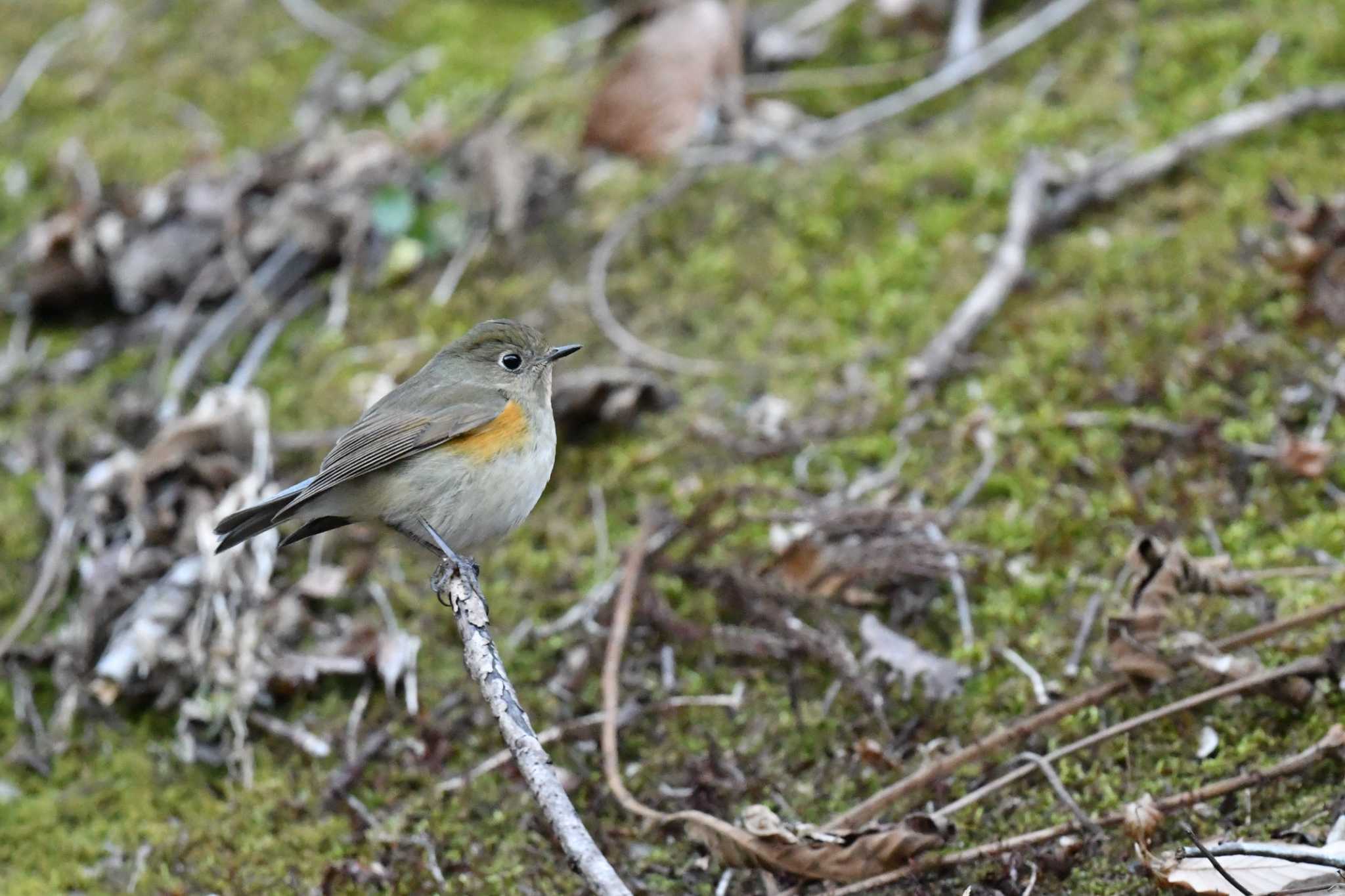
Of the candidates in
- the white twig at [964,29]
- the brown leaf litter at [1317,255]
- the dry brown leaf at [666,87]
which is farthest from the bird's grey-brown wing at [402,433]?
the white twig at [964,29]

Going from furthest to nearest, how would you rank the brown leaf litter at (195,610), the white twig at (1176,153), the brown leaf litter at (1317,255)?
the white twig at (1176,153) → the brown leaf litter at (1317,255) → the brown leaf litter at (195,610)

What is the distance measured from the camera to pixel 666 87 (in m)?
5.86

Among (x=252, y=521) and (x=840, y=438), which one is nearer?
(x=252, y=521)

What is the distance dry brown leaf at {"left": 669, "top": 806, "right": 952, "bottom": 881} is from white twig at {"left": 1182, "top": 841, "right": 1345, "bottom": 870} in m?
0.58

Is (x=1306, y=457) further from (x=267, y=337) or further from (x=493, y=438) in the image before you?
(x=267, y=337)

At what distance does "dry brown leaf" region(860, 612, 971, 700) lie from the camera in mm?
3449

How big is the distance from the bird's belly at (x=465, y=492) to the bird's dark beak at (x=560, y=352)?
277mm

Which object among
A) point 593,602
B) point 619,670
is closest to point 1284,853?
point 619,670

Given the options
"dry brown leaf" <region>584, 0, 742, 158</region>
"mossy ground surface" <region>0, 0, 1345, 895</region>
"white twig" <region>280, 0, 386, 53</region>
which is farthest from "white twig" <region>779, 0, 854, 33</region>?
"white twig" <region>280, 0, 386, 53</region>

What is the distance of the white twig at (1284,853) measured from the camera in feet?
7.65

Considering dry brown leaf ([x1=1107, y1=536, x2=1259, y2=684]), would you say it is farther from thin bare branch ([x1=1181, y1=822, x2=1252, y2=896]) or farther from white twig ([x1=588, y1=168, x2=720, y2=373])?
white twig ([x1=588, y1=168, x2=720, y2=373])

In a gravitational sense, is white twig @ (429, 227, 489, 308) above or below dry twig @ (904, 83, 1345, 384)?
below

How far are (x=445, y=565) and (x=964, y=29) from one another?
3.91 metres

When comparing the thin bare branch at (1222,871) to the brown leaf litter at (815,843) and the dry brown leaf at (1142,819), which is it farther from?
the brown leaf litter at (815,843)
